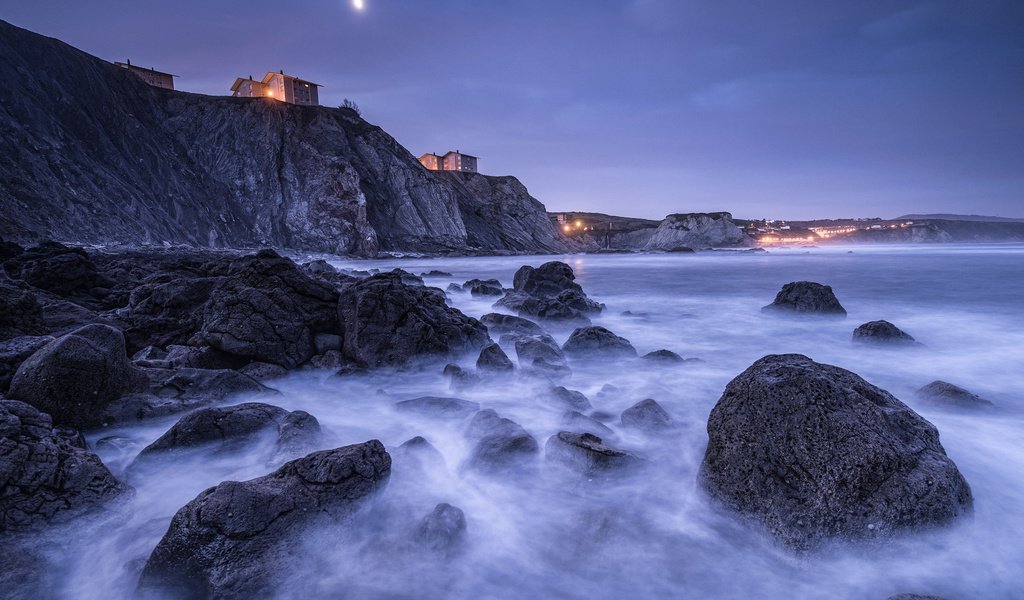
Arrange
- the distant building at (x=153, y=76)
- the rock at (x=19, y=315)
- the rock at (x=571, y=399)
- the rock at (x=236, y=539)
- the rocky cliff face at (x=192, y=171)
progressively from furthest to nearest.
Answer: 1. the distant building at (x=153, y=76)
2. the rocky cliff face at (x=192, y=171)
3. the rock at (x=571, y=399)
4. the rock at (x=19, y=315)
5. the rock at (x=236, y=539)

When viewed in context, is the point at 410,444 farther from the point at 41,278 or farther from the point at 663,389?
the point at 41,278

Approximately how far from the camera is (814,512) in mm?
2189

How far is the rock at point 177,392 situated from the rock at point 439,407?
1316mm

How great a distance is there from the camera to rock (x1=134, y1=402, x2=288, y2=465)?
306 centimetres

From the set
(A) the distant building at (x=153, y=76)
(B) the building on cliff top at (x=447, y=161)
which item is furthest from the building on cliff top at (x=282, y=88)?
(B) the building on cliff top at (x=447, y=161)

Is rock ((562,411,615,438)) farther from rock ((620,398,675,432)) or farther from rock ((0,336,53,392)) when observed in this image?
rock ((0,336,53,392))

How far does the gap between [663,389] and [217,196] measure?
33.9 meters

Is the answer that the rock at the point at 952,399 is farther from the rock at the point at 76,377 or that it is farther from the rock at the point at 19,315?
the rock at the point at 19,315

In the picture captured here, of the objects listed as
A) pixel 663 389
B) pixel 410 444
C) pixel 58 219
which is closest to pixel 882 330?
pixel 663 389

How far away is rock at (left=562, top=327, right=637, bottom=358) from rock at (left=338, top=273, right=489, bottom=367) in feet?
4.51

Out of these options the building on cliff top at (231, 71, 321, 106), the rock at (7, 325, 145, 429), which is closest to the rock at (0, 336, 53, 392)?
the rock at (7, 325, 145, 429)

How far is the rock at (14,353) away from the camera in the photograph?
3076 mm

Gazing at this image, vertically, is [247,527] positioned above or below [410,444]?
above

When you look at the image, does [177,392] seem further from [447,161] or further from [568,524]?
[447,161]
